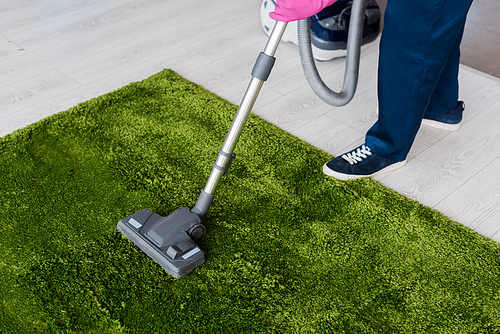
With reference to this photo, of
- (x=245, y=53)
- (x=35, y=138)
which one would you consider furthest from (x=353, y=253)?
(x=245, y=53)

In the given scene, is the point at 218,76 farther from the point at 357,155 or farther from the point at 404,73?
the point at 404,73

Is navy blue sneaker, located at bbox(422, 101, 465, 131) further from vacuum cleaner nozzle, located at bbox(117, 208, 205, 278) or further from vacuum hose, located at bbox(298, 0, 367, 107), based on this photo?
vacuum cleaner nozzle, located at bbox(117, 208, 205, 278)

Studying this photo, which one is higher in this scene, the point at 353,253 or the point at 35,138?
the point at 353,253

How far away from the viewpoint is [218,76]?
190 centimetres

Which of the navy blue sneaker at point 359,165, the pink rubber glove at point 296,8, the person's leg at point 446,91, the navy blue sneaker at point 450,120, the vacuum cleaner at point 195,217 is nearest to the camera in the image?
the pink rubber glove at point 296,8

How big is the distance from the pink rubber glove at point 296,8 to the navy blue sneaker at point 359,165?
527mm

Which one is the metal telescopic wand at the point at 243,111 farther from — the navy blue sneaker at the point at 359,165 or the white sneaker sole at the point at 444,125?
the white sneaker sole at the point at 444,125

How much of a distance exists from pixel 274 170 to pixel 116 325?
0.63 meters

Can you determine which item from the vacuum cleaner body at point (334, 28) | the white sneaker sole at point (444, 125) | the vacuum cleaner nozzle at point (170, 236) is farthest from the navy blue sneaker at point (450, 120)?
the vacuum cleaner nozzle at point (170, 236)

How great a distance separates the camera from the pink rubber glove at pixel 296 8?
964mm

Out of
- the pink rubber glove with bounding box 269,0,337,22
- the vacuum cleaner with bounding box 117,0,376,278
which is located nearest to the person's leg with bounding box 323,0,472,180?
the vacuum cleaner with bounding box 117,0,376,278

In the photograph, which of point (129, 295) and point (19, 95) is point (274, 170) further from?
point (19, 95)

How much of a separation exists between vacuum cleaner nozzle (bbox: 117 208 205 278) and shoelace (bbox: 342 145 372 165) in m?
0.50

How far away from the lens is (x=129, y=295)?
41.8 inches
